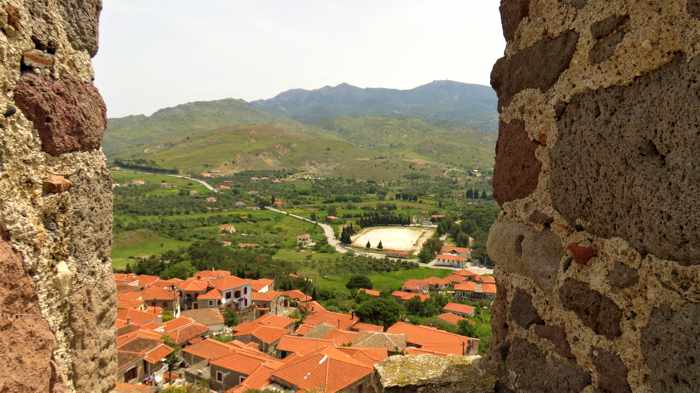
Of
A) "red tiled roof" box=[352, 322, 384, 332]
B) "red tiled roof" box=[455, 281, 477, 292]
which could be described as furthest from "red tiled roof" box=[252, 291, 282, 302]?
"red tiled roof" box=[455, 281, 477, 292]

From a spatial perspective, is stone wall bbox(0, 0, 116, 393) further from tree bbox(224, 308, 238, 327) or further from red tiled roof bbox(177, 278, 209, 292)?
red tiled roof bbox(177, 278, 209, 292)

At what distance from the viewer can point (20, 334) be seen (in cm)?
140

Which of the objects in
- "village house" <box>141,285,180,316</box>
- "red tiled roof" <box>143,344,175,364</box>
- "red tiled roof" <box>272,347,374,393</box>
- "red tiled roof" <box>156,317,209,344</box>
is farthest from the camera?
"village house" <box>141,285,180,316</box>

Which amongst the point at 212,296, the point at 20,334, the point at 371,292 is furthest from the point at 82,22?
the point at 371,292

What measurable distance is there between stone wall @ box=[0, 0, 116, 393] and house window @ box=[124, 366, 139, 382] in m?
21.3

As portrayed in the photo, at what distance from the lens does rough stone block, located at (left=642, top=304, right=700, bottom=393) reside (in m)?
1.18

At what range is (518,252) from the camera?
199 centimetres

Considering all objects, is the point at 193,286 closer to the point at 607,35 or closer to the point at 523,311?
the point at 523,311

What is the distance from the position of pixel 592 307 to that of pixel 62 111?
1.92 m

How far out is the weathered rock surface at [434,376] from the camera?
214 cm

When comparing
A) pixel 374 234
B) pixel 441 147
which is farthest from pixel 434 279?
pixel 441 147

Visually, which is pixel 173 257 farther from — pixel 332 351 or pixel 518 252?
pixel 518 252

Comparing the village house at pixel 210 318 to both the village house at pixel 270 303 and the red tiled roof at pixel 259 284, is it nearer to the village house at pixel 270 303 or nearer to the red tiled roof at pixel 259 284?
the village house at pixel 270 303

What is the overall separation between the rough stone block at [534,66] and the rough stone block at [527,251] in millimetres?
567
